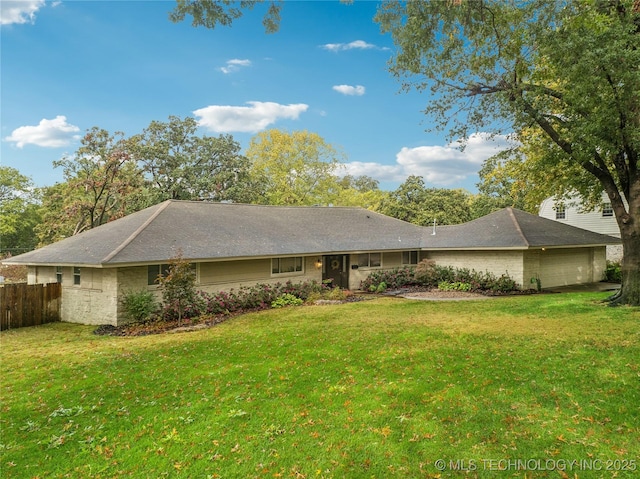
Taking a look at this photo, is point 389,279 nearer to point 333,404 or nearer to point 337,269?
point 337,269

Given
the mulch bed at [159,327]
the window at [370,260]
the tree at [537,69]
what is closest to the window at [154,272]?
the mulch bed at [159,327]

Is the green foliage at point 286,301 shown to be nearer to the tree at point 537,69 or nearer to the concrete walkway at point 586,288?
the tree at point 537,69

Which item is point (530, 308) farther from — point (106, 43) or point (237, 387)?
point (106, 43)

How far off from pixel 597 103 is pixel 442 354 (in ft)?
29.2

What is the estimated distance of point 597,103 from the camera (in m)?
10.4

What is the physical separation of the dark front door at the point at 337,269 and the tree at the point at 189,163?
14230mm

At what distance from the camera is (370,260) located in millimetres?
20438

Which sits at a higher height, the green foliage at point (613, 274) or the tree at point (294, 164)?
the tree at point (294, 164)

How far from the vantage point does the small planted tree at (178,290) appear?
1204cm

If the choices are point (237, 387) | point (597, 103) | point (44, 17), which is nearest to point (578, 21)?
point (597, 103)

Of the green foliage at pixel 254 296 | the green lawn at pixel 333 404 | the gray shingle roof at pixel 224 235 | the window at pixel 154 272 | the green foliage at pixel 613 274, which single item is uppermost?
the gray shingle roof at pixel 224 235

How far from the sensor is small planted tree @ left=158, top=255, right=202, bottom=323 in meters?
12.0

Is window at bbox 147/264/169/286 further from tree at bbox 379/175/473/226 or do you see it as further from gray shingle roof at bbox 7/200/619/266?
tree at bbox 379/175/473/226

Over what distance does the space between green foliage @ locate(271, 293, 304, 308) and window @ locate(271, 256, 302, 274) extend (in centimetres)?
148
